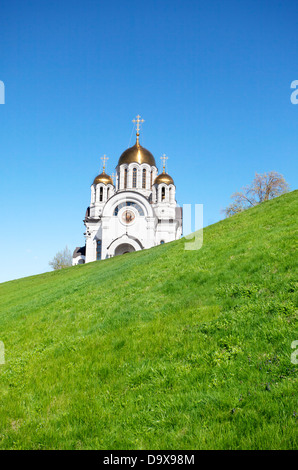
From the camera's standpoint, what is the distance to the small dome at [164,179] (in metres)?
48.9

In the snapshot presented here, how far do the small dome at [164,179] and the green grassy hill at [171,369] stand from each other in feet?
136

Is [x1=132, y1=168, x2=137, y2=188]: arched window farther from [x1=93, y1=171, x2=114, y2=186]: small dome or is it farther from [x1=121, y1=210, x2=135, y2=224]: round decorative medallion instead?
[x1=121, y1=210, x2=135, y2=224]: round decorative medallion

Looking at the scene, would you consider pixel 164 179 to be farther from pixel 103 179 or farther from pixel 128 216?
pixel 103 179

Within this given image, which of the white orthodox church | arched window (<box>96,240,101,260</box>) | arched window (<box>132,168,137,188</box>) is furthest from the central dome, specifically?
arched window (<box>96,240,101,260</box>)

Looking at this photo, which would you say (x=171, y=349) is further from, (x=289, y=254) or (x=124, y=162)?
(x=124, y=162)

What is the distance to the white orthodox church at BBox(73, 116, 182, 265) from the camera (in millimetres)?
43781

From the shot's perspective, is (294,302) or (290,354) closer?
(290,354)

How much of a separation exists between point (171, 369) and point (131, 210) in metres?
40.6
